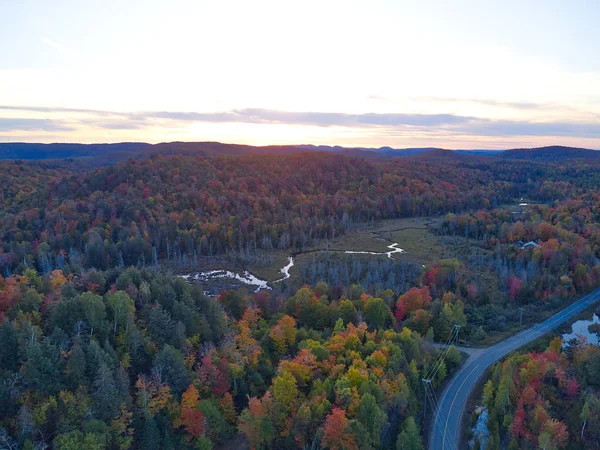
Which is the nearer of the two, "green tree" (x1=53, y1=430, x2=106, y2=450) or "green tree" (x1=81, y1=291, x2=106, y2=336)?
"green tree" (x1=53, y1=430, x2=106, y2=450)

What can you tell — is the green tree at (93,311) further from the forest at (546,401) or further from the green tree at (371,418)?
the forest at (546,401)

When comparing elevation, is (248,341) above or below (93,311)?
below

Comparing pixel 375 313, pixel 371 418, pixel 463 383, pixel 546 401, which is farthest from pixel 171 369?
pixel 546 401

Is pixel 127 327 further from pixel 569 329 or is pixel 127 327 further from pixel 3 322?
pixel 569 329

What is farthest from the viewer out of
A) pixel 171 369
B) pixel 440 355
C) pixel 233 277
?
pixel 233 277

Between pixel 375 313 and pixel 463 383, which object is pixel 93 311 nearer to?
pixel 375 313

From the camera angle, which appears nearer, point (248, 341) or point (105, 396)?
point (105, 396)

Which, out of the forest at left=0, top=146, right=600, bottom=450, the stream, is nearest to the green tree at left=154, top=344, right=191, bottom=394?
the forest at left=0, top=146, right=600, bottom=450

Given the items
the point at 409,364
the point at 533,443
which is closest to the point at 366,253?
the point at 409,364

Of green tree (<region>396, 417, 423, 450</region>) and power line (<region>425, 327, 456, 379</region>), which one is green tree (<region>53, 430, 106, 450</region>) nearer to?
green tree (<region>396, 417, 423, 450</region>)
